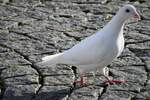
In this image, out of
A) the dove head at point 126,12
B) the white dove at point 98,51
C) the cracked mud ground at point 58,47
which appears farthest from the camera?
the dove head at point 126,12

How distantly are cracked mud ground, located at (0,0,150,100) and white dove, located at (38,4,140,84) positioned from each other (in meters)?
0.31

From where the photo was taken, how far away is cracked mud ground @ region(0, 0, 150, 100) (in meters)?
6.40

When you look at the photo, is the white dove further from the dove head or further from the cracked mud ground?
the cracked mud ground

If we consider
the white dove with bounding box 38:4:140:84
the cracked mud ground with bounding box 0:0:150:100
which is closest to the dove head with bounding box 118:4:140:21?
the white dove with bounding box 38:4:140:84

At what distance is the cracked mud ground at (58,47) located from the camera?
6398 mm

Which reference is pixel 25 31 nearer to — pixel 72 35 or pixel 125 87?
pixel 72 35

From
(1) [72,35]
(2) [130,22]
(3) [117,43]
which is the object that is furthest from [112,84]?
(2) [130,22]

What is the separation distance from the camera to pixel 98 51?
633cm

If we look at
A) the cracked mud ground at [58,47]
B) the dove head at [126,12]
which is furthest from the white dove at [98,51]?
the cracked mud ground at [58,47]

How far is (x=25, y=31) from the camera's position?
881 centimetres

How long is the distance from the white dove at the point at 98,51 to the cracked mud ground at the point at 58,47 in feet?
1.00

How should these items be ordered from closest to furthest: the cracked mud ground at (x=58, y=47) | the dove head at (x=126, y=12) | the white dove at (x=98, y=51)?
the white dove at (x=98, y=51) → the cracked mud ground at (x=58, y=47) → the dove head at (x=126, y=12)

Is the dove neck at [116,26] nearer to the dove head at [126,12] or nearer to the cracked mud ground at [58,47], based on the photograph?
the dove head at [126,12]

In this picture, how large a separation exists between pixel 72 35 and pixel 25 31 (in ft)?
2.57
